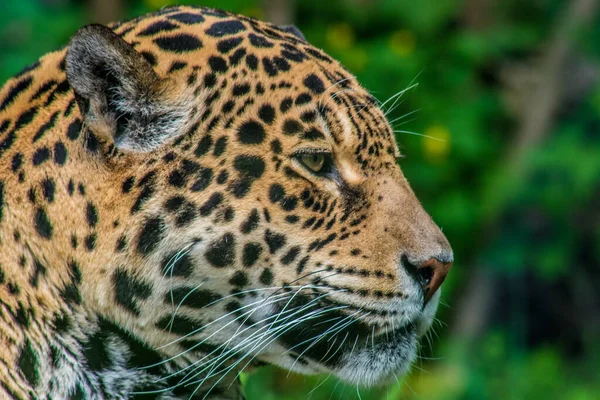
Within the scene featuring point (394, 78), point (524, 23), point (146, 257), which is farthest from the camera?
A: point (524, 23)

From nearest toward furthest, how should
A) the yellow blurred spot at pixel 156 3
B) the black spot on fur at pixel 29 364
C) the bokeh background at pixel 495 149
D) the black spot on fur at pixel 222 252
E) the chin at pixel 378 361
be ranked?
the black spot on fur at pixel 29 364 < the black spot on fur at pixel 222 252 < the chin at pixel 378 361 < the yellow blurred spot at pixel 156 3 < the bokeh background at pixel 495 149

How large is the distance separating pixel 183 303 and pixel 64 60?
3.34 ft

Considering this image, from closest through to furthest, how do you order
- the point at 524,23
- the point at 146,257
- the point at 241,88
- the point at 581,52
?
the point at 146,257, the point at 241,88, the point at 581,52, the point at 524,23

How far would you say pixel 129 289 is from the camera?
10.6 feet

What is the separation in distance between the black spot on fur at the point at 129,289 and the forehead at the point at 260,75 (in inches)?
26.7

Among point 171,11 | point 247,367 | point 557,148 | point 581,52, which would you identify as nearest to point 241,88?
point 171,11

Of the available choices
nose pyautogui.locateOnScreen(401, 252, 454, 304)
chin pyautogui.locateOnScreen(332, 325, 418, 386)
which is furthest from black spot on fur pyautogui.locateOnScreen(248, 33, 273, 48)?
chin pyautogui.locateOnScreen(332, 325, 418, 386)

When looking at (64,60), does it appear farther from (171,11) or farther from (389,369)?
(389,369)

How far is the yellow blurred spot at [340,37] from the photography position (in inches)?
344

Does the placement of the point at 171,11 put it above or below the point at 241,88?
above

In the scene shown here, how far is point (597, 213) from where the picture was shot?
9.50 metres

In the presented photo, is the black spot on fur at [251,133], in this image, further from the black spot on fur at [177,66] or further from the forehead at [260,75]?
the black spot on fur at [177,66]

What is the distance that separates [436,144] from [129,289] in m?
5.86

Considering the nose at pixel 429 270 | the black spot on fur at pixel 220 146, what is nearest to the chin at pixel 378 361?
the nose at pixel 429 270
